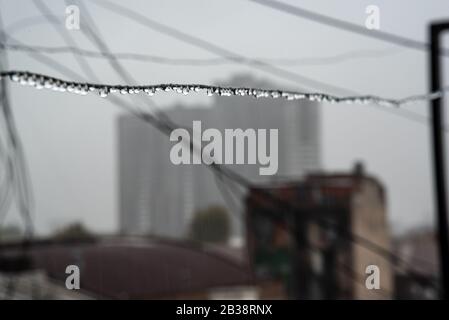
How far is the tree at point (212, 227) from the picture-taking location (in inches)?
114

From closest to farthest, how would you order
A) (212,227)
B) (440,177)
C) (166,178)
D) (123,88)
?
(123,88), (440,177), (166,178), (212,227)

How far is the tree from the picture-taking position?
2.88m

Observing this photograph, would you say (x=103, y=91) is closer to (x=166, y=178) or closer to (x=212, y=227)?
(x=166, y=178)

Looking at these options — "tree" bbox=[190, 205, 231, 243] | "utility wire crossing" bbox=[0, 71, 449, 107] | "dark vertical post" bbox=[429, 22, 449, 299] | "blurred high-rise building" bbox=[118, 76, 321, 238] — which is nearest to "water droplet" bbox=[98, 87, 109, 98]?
"utility wire crossing" bbox=[0, 71, 449, 107]

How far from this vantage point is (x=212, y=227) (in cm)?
308

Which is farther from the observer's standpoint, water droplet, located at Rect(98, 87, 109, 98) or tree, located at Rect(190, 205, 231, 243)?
tree, located at Rect(190, 205, 231, 243)

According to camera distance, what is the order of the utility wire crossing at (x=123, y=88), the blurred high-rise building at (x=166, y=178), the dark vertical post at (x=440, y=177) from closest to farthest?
the utility wire crossing at (x=123, y=88)
the dark vertical post at (x=440, y=177)
the blurred high-rise building at (x=166, y=178)

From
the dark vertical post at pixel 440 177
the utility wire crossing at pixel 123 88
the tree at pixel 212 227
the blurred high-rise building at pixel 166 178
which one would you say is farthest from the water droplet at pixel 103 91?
the tree at pixel 212 227

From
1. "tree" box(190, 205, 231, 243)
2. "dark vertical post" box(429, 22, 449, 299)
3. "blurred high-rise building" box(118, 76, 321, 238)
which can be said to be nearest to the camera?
"dark vertical post" box(429, 22, 449, 299)

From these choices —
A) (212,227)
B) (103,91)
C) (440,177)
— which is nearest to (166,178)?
(212,227)

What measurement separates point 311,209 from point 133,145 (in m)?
1.11

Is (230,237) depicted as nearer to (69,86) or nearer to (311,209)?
(311,209)

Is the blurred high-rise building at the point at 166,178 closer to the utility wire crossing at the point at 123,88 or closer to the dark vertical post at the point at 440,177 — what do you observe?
the dark vertical post at the point at 440,177

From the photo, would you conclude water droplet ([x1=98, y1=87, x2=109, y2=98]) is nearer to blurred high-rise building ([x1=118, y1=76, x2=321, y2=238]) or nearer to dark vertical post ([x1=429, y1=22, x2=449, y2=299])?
dark vertical post ([x1=429, y1=22, x2=449, y2=299])
